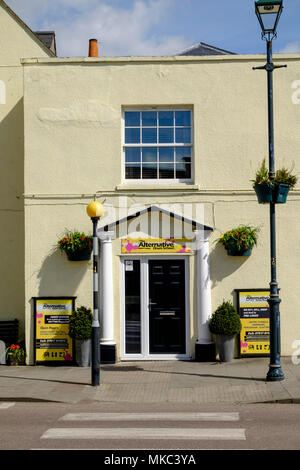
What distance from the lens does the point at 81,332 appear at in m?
14.1

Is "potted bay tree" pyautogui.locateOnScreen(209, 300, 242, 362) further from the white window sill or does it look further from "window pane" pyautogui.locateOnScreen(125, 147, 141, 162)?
"window pane" pyautogui.locateOnScreen(125, 147, 141, 162)

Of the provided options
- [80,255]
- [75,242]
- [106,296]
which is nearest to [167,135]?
[75,242]

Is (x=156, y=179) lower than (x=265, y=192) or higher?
higher

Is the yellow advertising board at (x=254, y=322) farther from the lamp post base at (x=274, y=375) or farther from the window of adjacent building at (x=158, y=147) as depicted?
the window of adjacent building at (x=158, y=147)

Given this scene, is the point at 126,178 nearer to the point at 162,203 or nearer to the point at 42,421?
the point at 162,203

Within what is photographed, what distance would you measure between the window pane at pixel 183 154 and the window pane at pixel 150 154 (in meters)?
0.52

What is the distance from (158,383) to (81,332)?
242 cm

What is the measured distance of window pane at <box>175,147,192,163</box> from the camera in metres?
15.1

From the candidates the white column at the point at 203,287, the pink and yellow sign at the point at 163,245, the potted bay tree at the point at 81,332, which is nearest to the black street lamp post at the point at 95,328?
the potted bay tree at the point at 81,332

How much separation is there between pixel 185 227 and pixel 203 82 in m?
3.41

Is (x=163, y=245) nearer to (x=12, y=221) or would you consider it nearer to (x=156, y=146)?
(x=156, y=146)

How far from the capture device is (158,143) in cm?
1509

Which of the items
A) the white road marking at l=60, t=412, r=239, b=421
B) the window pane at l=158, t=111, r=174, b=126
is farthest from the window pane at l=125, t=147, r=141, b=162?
the white road marking at l=60, t=412, r=239, b=421

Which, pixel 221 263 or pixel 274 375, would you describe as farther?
pixel 221 263
